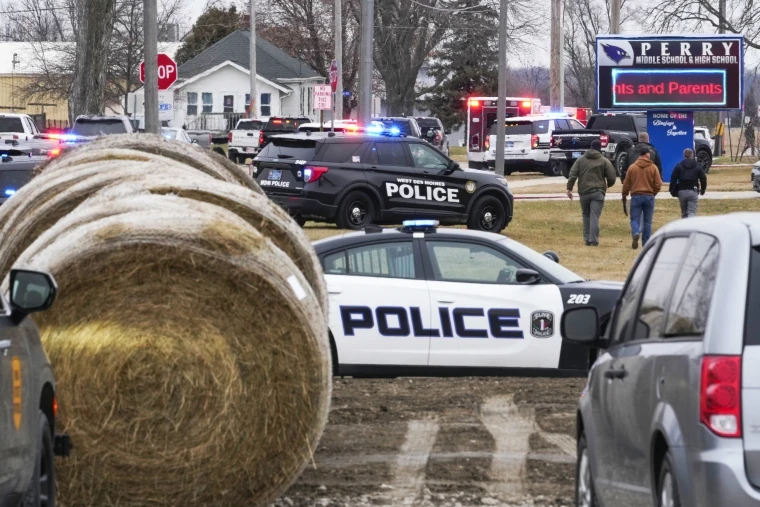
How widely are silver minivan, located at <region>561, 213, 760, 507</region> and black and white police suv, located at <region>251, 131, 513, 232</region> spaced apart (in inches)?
699

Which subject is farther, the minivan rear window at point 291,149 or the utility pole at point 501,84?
the utility pole at point 501,84

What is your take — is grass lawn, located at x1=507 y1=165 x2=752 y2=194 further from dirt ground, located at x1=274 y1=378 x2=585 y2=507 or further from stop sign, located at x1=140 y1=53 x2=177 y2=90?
dirt ground, located at x1=274 y1=378 x2=585 y2=507

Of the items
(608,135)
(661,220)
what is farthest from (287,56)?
(661,220)

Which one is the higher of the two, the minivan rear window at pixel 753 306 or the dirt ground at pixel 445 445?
the minivan rear window at pixel 753 306

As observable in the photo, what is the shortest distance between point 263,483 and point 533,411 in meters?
4.11

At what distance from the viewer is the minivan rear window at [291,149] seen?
24.1 metres

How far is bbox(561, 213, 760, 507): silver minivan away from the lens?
433 centimetres

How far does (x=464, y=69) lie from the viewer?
81625 millimetres

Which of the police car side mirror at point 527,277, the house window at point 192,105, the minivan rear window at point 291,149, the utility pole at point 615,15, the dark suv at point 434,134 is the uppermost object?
the utility pole at point 615,15

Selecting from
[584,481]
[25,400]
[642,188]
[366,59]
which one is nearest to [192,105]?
[366,59]

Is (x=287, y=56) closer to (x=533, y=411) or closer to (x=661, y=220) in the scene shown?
(x=661, y=220)

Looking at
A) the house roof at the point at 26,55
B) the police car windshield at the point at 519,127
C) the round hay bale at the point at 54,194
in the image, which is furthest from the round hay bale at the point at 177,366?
the house roof at the point at 26,55

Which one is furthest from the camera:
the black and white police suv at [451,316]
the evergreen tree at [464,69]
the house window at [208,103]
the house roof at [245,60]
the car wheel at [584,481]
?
the house roof at [245,60]

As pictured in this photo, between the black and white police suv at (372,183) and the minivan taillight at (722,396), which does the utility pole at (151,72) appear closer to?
the black and white police suv at (372,183)
